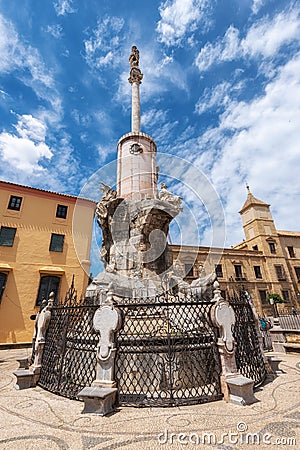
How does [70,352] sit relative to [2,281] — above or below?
below

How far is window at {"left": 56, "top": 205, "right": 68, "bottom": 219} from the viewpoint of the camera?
2050 centimetres

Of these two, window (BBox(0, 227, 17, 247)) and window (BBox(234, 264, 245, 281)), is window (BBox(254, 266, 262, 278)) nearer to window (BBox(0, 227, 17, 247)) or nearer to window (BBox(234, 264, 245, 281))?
window (BBox(234, 264, 245, 281))

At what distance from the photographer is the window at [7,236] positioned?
17.8 metres

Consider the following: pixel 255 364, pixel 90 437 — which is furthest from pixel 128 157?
pixel 90 437

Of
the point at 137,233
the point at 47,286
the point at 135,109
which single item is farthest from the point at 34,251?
the point at 135,109

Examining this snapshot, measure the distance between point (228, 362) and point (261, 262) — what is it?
114 feet

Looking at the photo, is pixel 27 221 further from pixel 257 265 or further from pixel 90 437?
pixel 257 265

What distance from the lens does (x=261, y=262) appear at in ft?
118

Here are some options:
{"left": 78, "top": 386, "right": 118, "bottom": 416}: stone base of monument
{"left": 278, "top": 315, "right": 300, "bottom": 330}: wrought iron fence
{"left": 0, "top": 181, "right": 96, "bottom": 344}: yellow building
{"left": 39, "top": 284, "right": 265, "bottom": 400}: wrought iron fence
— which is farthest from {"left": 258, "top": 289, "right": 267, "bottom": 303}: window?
{"left": 78, "top": 386, "right": 118, "bottom": 416}: stone base of monument

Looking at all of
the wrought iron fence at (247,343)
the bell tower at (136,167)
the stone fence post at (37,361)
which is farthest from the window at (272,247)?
the stone fence post at (37,361)

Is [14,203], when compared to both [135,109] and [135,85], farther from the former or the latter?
[135,85]

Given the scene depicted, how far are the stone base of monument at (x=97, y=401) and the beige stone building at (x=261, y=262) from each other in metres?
28.1

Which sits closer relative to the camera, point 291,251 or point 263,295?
point 263,295

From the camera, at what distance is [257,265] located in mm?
35656
